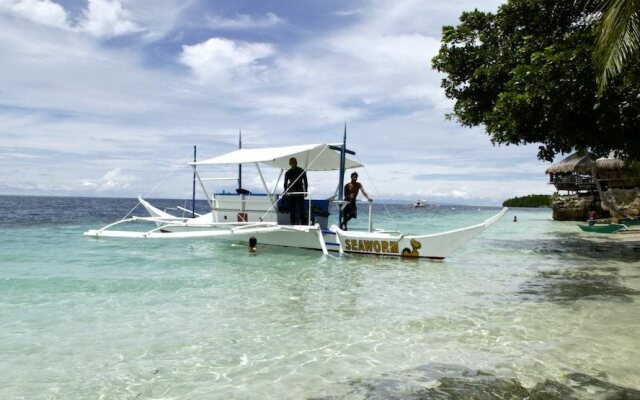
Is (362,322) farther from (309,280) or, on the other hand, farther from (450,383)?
(309,280)

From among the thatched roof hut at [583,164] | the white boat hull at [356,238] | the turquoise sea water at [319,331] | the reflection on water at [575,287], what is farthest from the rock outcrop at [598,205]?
the white boat hull at [356,238]

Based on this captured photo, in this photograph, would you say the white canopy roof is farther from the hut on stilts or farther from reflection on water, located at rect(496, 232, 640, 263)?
the hut on stilts

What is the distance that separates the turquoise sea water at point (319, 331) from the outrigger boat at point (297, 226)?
961 mm

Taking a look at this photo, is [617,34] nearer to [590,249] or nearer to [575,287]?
[575,287]

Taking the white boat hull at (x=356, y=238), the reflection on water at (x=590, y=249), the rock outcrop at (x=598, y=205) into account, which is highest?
the rock outcrop at (x=598, y=205)

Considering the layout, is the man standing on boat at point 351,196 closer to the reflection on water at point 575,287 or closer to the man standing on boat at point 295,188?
the man standing on boat at point 295,188

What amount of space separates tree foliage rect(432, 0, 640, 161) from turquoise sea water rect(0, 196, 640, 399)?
4.24 metres

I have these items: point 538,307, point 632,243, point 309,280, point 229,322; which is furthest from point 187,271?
point 632,243

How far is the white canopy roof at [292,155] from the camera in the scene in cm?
1466

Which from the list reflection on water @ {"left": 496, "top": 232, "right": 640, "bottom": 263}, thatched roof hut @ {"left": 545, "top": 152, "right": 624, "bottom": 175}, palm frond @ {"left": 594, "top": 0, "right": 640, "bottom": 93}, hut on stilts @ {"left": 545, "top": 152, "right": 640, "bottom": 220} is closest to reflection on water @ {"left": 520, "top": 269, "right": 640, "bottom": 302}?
reflection on water @ {"left": 496, "top": 232, "right": 640, "bottom": 263}

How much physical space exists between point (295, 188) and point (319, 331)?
891cm

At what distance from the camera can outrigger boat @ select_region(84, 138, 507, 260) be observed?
1346cm

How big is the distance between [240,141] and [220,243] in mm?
4386

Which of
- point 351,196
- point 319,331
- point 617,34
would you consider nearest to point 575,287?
A: point 617,34
